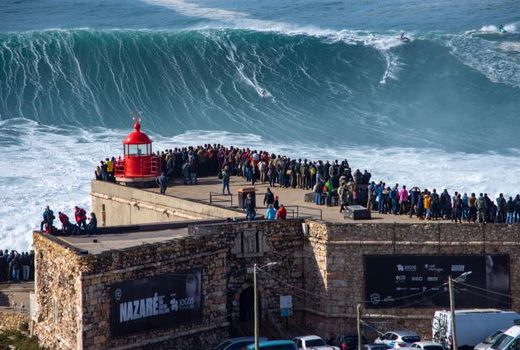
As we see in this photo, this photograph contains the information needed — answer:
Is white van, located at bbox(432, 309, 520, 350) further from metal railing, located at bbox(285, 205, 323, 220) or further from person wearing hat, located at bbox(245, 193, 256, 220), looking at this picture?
person wearing hat, located at bbox(245, 193, 256, 220)

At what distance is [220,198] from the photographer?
148 ft

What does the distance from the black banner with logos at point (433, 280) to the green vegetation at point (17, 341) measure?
27.8 ft

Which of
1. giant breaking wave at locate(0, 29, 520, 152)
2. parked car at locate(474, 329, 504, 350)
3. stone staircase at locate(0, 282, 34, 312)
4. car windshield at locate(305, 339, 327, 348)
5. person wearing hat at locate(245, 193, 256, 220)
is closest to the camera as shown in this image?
parked car at locate(474, 329, 504, 350)

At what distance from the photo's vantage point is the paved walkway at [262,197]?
4172cm

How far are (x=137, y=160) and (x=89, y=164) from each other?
16.7 metres

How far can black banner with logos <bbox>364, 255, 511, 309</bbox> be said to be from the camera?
3941cm

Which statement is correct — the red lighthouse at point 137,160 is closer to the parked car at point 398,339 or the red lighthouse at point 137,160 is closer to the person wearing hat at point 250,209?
Answer: the person wearing hat at point 250,209

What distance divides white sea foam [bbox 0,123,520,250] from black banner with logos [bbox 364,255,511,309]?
17632mm

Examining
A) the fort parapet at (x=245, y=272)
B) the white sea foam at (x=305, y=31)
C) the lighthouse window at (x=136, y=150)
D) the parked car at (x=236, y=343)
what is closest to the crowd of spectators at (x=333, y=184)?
the lighthouse window at (x=136, y=150)

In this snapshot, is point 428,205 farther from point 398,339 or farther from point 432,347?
point 432,347

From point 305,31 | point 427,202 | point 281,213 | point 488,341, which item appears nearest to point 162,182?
point 281,213

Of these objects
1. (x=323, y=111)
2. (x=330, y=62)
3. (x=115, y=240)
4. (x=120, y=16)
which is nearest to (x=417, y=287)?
(x=115, y=240)

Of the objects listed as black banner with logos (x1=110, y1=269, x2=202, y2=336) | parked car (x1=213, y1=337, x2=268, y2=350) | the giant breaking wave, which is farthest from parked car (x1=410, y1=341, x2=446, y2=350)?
the giant breaking wave

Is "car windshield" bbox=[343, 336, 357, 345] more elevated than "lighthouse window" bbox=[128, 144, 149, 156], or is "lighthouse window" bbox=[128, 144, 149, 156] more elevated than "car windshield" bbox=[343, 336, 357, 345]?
"lighthouse window" bbox=[128, 144, 149, 156]
